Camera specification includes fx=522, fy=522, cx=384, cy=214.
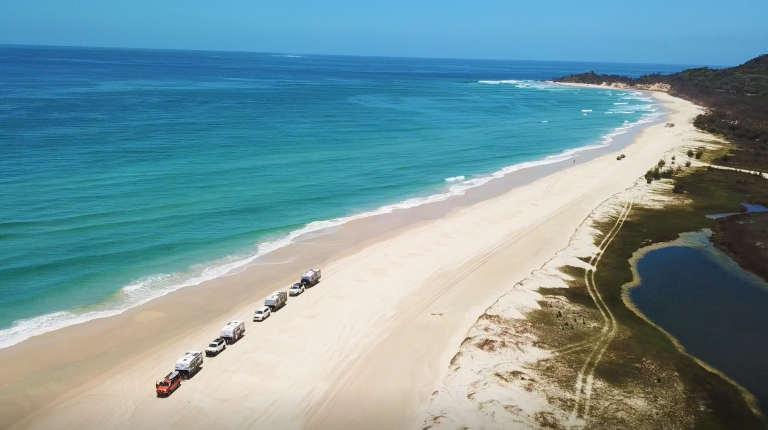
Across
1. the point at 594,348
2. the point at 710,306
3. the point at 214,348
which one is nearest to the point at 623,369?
the point at 594,348

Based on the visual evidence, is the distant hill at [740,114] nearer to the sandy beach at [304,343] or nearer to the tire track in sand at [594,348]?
the tire track in sand at [594,348]

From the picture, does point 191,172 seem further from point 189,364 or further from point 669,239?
point 669,239

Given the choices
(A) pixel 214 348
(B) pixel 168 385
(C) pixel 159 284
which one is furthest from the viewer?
(C) pixel 159 284

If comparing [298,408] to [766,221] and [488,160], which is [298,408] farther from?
[488,160]

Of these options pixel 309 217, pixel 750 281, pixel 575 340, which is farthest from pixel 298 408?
pixel 750 281

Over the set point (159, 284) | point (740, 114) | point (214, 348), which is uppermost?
point (740, 114)
